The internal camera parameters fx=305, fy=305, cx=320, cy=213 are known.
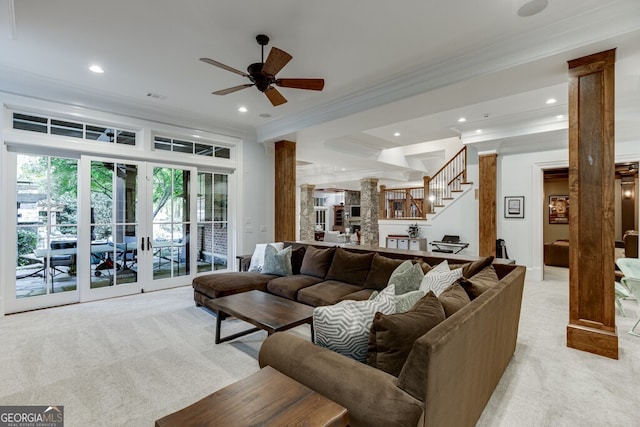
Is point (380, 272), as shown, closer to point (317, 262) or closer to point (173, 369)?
point (317, 262)

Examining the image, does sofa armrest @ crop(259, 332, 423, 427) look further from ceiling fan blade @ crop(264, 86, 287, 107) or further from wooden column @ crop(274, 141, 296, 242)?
wooden column @ crop(274, 141, 296, 242)

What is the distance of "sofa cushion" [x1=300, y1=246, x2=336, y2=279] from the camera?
406 cm

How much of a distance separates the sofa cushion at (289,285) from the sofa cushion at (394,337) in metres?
2.23

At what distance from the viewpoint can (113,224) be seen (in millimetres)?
4605

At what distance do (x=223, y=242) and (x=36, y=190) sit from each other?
9.03ft

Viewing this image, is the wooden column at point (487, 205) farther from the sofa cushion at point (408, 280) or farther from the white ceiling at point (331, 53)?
the sofa cushion at point (408, 280)

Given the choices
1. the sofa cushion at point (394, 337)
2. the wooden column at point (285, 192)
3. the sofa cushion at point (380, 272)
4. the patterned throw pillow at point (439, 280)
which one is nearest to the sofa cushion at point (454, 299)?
the sofa cushion at point (394, 337)

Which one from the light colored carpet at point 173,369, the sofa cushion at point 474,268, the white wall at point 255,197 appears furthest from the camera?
the white wall at point 255,197

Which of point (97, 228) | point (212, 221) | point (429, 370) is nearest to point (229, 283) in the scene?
point (212, 221)

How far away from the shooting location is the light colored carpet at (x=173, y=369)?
2.01 metres

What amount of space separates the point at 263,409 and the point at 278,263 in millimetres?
3140

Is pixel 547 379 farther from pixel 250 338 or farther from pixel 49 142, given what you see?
pixel 49 142

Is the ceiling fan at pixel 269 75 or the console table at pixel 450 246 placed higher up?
the ceiling fan at pixel 269 75

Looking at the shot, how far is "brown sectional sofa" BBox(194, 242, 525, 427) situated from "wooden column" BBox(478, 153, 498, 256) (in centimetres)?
422
